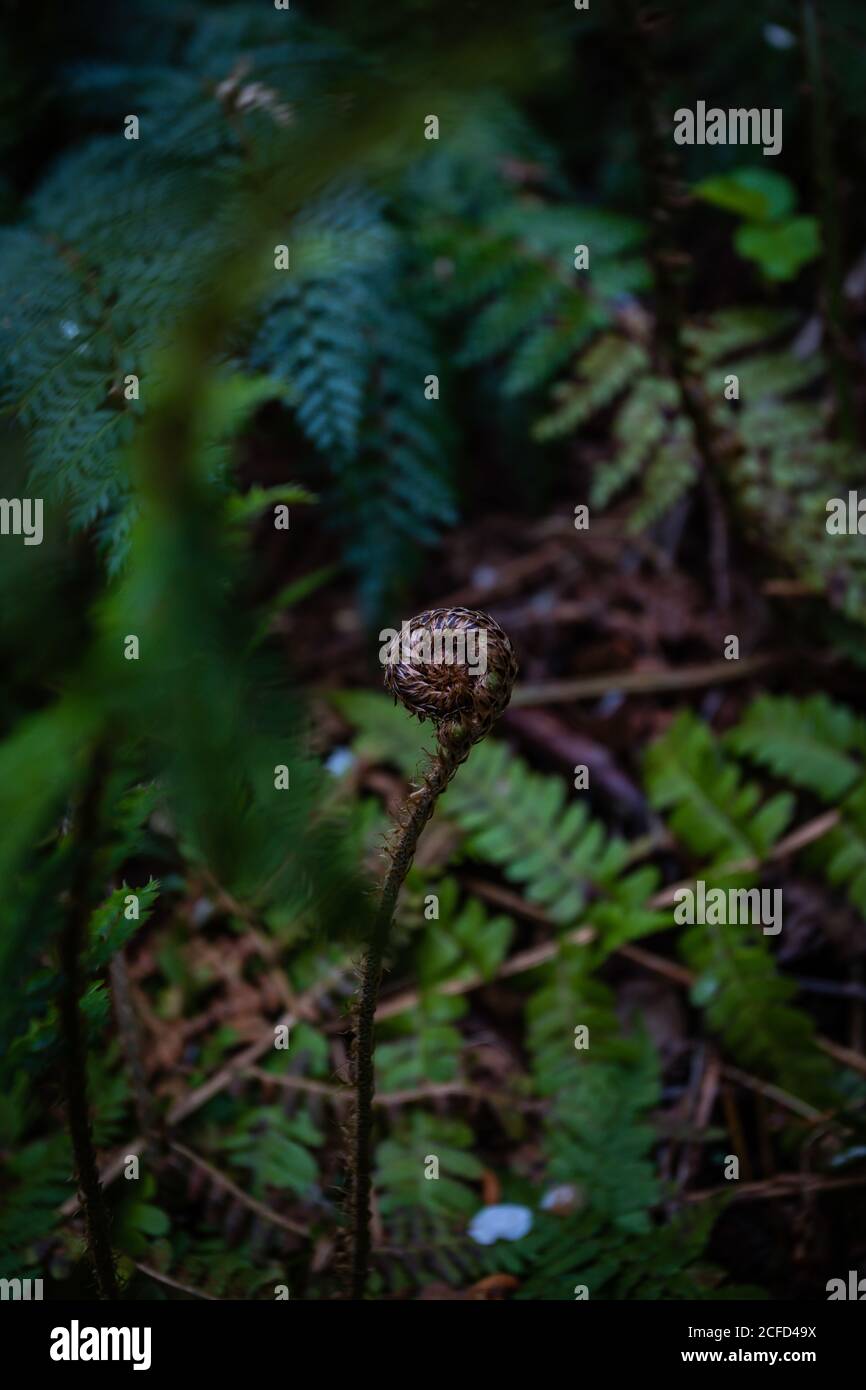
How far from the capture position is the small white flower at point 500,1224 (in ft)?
5.72


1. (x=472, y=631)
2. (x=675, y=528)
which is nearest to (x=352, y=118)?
(x=472, y=631)

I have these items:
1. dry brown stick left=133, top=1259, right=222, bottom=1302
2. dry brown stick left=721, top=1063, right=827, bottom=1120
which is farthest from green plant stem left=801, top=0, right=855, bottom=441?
dry brown stick left=133, top=1259, right=222, bottom=1302

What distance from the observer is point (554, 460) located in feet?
10.2

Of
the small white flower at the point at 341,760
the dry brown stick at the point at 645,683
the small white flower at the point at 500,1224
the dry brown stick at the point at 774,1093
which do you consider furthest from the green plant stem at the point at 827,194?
the small white flower at the point at 500,1224

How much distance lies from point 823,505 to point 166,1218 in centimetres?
214

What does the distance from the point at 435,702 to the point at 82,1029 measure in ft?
1.93

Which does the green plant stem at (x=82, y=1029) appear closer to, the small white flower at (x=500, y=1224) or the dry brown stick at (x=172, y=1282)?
the dry brown stick at (x=172, y=1282)

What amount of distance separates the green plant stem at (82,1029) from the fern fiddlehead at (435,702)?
32cm

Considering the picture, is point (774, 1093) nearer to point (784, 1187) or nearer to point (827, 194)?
point (784, 1187)

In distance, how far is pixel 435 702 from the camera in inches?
47.5

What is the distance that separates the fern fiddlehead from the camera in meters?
1.18

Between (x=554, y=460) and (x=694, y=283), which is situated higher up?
(x=694, y=283)

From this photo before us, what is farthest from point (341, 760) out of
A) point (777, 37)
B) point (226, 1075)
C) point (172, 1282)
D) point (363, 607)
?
point (777, 37)
